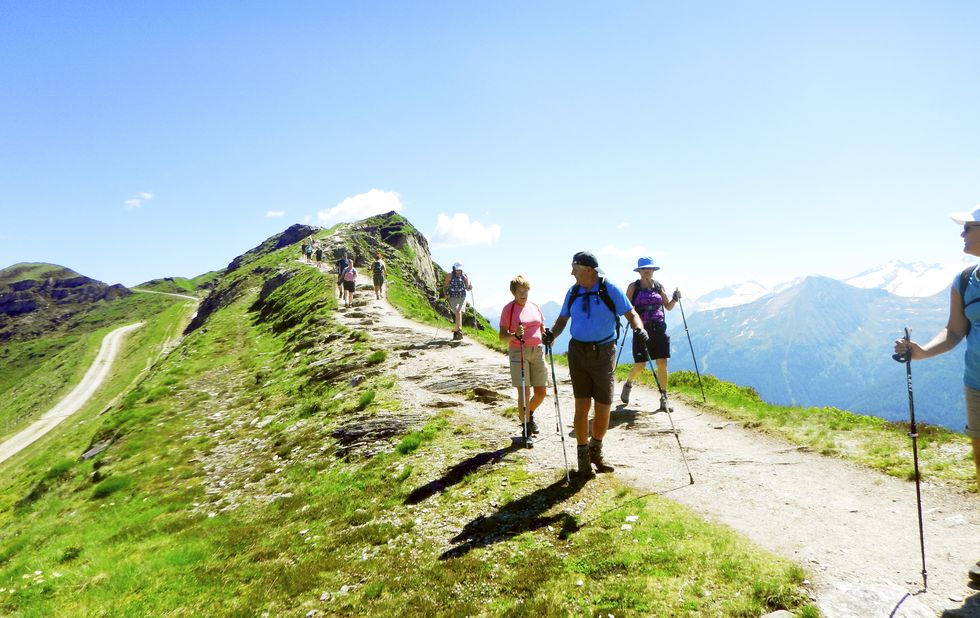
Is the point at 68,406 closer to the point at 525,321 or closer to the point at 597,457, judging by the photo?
the point at 525,321

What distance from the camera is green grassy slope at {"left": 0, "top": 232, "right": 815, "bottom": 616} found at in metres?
6.07

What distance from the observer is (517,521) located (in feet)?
26.1

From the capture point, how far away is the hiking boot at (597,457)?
30.8 ft

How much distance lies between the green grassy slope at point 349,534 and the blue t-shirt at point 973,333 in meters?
2.97

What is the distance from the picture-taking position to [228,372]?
94.8ft

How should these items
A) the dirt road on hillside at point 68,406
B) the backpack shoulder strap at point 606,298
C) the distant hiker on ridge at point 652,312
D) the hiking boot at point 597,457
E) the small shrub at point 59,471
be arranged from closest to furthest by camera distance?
the backpack shoulder strap at point 606,298 → the hiking boot at point 597,457 → the distant hiker on ridge at point 652,312 → the small shrub at point 59,471 → the dirt road on hillside at point 68,406

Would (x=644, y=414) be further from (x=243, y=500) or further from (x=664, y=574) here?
(x=243, y=500)

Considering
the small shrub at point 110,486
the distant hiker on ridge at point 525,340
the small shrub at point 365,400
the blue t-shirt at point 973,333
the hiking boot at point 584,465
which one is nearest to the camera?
the blue t-shirt at point 973,333

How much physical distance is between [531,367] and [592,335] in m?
3.14

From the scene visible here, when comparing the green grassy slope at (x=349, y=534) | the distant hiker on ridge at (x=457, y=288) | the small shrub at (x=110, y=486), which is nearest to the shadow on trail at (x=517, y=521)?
the green grassy slope at (x=349, y=534)

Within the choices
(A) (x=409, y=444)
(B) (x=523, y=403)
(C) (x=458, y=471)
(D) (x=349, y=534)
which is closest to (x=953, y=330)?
(B) (x=523, y=403)

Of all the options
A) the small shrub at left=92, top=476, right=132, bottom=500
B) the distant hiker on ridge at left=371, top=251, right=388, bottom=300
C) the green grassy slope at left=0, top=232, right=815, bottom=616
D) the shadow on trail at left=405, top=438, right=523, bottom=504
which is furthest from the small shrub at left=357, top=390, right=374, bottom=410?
the distant hiker on ridge at left=371, top=251, right=388, bottom=300

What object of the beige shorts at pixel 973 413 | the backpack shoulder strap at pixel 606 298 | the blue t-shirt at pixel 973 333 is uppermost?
the backpack shoulder strap at pixel 606 298

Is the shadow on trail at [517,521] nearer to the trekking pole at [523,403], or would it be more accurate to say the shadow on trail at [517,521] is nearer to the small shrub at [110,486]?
the trekking pole at [523,403]
